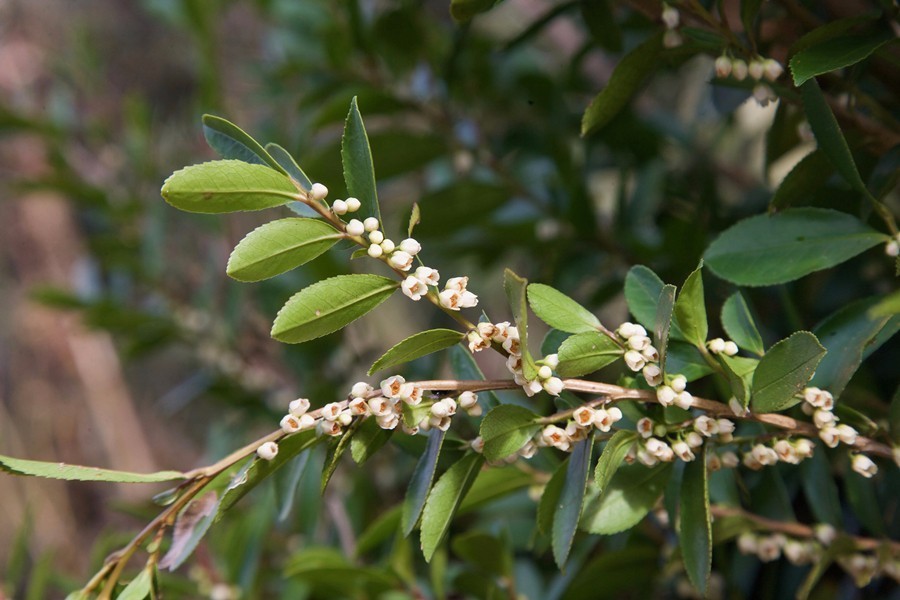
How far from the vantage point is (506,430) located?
44 centimetres

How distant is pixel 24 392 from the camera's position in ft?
7.84

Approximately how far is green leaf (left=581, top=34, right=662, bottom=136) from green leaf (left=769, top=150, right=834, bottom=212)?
0.38ft

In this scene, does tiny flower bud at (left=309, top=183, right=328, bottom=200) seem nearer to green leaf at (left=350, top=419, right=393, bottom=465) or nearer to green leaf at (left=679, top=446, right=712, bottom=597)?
green leaf at (left=350, top=419, right=393, bottom=465)

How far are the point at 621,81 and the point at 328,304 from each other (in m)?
0.26

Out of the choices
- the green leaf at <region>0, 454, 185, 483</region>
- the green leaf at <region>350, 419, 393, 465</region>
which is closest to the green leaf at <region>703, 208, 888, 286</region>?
the green leaf at <region>350, 419, 393, 465</region>

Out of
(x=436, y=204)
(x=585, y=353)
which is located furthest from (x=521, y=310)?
(x=436, y=204)

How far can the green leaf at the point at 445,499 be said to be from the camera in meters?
0.45

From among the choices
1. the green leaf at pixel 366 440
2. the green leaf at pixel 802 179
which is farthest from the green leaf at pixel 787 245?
the green leaf at pixel 366 440

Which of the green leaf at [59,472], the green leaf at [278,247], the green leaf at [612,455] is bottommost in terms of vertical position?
the green leaf at [612,455]

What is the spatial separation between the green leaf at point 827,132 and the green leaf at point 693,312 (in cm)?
11

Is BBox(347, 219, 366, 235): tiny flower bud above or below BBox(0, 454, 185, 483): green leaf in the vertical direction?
above

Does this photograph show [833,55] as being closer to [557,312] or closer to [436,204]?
[557,312]

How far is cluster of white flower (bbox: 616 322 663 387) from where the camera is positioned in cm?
43

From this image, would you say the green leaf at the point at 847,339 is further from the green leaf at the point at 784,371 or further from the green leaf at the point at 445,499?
the green leaf at the point at 445,499
